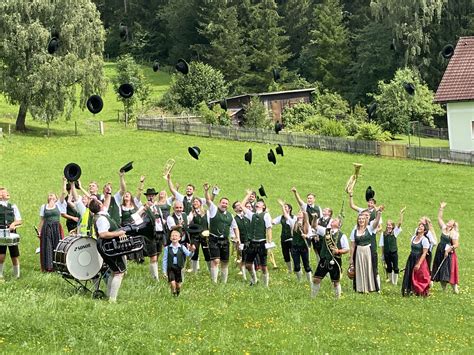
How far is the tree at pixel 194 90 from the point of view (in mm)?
67688

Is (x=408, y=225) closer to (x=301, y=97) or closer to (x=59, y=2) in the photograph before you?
(x=59, y=2)

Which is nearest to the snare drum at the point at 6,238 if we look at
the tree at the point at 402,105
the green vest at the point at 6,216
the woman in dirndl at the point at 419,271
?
the green vest at the point at 6,216

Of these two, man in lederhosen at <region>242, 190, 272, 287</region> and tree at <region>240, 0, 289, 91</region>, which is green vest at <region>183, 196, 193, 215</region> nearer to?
man in lederhosen at <region>242, 190, 272, 287</region>

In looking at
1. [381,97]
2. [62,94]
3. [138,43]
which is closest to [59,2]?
[62,94]

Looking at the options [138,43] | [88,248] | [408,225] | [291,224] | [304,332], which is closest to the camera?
[304,332]

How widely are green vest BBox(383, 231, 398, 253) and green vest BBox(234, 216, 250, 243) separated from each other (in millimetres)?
3596

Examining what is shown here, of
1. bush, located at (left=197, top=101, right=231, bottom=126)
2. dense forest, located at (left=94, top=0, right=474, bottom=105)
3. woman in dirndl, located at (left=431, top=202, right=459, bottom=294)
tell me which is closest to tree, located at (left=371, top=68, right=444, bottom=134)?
dense forest, located at (left=94, top=0, right=474, bottom=105)

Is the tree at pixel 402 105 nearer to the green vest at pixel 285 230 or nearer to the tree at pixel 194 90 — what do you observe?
the tree at pixel 194 90

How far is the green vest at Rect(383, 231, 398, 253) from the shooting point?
65.2ft

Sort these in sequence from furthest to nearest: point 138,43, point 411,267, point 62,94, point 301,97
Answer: point 138,43, point 301,97, point 62,94, point 411,267

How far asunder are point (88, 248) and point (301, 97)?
5836 cm

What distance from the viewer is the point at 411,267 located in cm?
1798

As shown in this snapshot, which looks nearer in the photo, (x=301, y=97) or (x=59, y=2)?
(x=59, y=2)

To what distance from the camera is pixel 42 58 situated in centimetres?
4859
